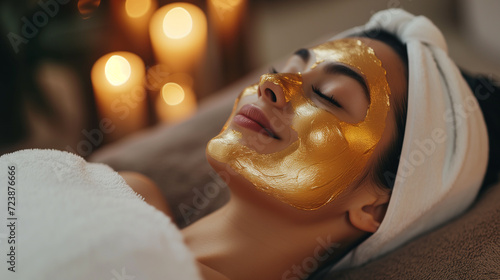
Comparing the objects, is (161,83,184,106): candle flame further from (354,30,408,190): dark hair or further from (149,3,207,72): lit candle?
(354,30,408,190): dark hair

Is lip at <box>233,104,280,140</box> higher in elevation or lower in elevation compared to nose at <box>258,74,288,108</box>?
lower

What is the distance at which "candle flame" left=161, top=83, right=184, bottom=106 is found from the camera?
79.2 inches

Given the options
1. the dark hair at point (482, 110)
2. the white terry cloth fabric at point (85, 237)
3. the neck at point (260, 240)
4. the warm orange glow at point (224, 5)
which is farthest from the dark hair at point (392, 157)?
the warm orange glow at point (224, 5)

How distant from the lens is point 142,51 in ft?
6.77

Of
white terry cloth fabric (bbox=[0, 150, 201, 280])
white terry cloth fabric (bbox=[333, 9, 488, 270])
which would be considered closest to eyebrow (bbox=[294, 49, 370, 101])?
white terry cloth fabric (bbox=[333, 9, 488, 270])

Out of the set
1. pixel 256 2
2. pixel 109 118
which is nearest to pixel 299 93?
pixel 109 118

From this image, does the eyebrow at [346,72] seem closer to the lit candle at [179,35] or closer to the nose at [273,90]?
the nose at [273,90]

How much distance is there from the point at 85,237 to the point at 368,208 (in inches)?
20.7

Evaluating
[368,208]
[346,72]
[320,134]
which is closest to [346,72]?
[346,72]

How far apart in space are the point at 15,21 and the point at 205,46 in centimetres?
87

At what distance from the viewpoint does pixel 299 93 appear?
0.75 metres

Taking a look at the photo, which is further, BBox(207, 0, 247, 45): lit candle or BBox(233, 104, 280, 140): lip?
BBox(207, 0, 247, 45): lit candle

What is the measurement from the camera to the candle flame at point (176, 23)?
1.89 m

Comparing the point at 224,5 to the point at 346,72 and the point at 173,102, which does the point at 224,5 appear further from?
the point at 346,72
